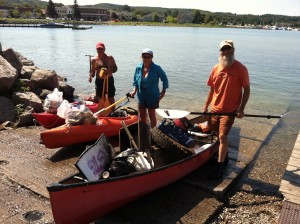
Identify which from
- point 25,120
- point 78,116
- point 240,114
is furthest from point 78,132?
point 240,114

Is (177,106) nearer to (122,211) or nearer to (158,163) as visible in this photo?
(158,163)

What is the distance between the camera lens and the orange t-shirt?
551 cm

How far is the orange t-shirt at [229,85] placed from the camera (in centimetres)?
551

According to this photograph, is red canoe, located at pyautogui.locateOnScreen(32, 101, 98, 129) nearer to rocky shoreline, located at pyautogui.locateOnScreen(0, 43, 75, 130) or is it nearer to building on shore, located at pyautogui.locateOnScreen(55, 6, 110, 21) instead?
rocky shoreline, located at pyautogui.locateOnScreen(0, 43, 75, 130)

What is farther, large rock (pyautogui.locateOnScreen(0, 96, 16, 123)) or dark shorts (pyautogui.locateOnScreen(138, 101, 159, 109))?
large rock (pyautogui.locateOnScreen(0, 96, 16, 123))

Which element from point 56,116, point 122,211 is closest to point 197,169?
point 122,211

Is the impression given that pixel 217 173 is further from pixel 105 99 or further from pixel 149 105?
pixel 105 99

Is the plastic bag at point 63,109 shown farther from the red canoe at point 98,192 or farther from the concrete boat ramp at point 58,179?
the red canoe at point 98,192

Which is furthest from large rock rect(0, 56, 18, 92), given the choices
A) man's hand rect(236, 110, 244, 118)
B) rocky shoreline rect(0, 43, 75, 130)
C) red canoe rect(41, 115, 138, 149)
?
man's hand rect(236, 110, 244, 118)

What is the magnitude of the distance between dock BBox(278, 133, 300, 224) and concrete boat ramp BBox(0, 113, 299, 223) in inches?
35.6

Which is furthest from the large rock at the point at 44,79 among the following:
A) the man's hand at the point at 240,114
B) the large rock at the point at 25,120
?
the man's hand at the point at 240,114

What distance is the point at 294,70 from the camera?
2788 cm

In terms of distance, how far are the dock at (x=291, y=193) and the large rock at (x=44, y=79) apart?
9295mm

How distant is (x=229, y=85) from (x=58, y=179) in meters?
3.58
